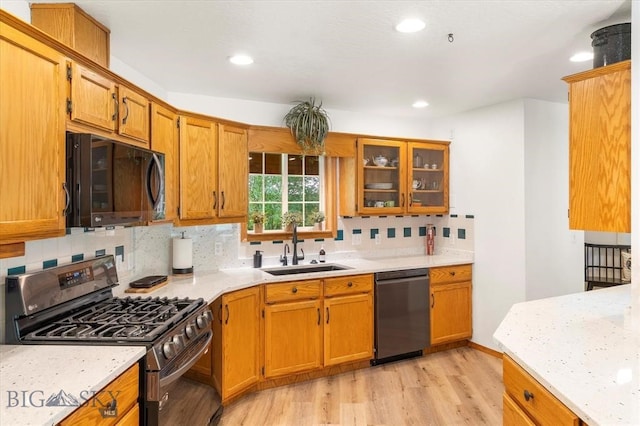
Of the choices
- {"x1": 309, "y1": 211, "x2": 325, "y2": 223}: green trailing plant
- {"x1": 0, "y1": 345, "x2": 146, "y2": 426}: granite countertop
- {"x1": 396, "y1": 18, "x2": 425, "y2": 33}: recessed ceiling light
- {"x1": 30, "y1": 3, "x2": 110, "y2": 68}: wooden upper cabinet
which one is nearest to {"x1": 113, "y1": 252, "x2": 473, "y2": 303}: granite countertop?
{"x1": 309, "y1": 211, "x2": 325, "y2": 223}: green trailing plant

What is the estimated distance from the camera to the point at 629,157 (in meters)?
1.79

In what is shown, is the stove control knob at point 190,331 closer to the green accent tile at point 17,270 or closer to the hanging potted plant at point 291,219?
the green accent tile at point 17,270

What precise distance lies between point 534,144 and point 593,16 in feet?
5.92

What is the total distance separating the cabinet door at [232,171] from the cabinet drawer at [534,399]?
7.38 feet

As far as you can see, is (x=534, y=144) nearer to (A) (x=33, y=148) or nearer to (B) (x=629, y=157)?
(B) (x=629, y=157)

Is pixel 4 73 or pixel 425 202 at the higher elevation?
pixel 4 73

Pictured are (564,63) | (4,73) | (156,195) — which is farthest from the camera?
(564,63)

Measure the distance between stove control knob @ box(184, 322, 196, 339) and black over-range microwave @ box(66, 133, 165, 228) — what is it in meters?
0.63

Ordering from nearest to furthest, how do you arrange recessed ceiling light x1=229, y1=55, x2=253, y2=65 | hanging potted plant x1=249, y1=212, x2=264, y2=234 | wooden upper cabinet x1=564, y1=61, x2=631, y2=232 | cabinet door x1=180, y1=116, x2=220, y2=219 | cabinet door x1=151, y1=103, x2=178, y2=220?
1. wooden upper cabinet x1=564, y1=61, x2=631, y2=232
2. cabinet door x1=151, y1=103, x2=178, y2=220
3. recessed ceiling light x1=229, y1=55, x2=253, y2=65
4. cabinet door x1=180, y1=116, x2=220, y2=219
5. hanging potted plant x1=249, y1=212, x2=264, y2=234

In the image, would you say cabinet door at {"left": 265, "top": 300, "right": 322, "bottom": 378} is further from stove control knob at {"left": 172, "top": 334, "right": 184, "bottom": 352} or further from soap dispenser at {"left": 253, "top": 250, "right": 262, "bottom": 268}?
stove control knob at {"left": 172, "top": 334, "right": 184, "bottom": 352}

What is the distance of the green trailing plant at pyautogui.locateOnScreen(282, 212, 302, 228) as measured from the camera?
12.3ft

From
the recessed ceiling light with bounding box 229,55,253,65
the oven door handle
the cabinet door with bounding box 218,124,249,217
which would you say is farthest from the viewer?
the cabinet door with bounding box 218,124,249,217

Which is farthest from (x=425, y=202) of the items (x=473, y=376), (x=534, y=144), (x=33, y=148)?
(x=33, y=148)

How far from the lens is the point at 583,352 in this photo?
1.54 m
